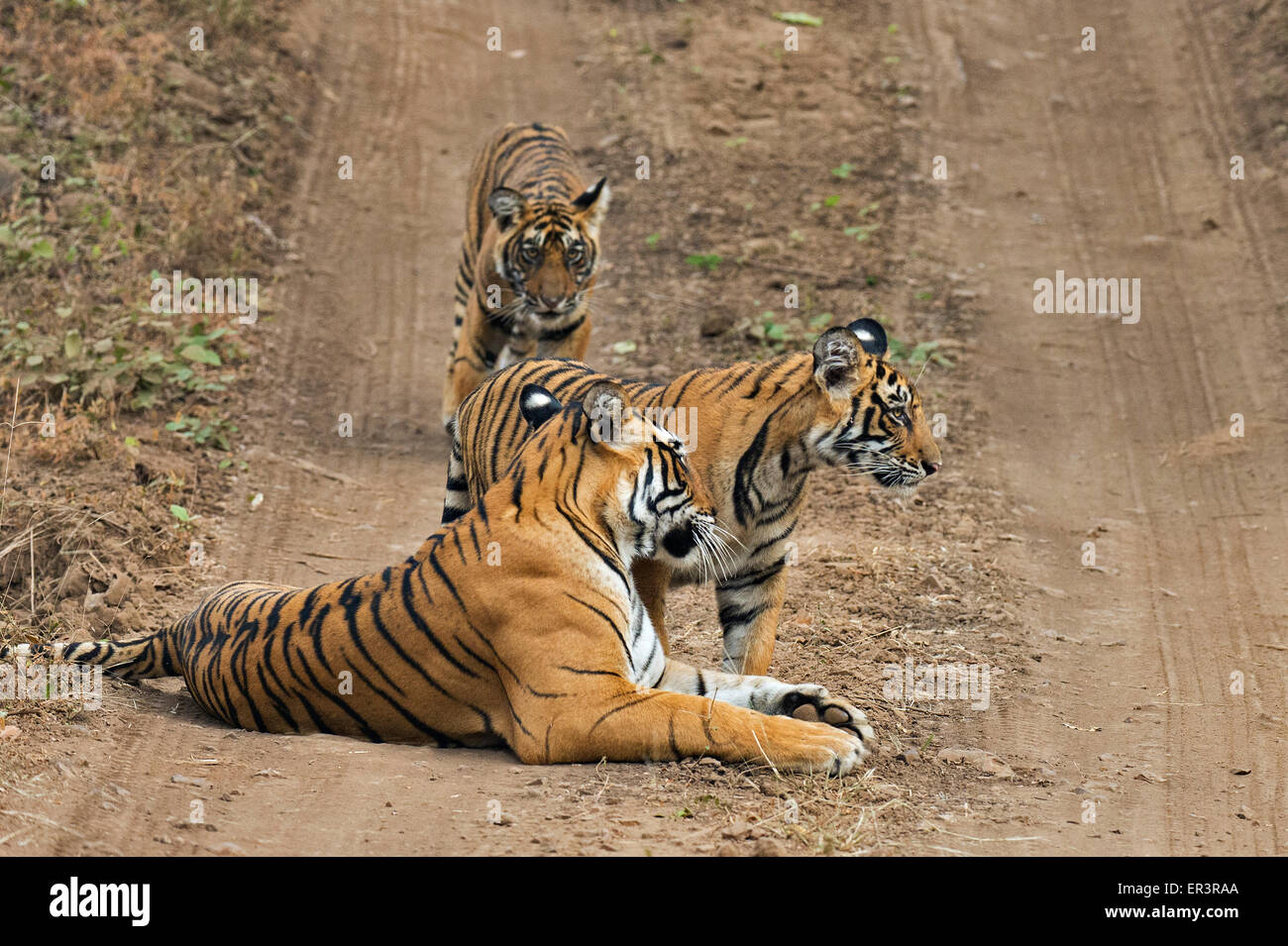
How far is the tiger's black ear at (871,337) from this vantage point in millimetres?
5263

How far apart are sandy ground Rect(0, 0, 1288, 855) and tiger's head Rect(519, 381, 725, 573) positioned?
0.82 meters

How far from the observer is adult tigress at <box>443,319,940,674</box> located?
496 centimetres

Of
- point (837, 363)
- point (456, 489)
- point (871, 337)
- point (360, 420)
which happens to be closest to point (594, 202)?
point (360, 420)

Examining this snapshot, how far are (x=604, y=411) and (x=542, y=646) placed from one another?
81 cm

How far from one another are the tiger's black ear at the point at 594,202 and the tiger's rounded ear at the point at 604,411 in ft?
13.3

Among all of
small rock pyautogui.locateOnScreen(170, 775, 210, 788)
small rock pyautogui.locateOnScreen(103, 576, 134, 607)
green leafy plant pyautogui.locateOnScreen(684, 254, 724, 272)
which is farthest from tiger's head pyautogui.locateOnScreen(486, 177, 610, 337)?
small rock pyautogui.locateOnScreen(170, 775, 210, 788)

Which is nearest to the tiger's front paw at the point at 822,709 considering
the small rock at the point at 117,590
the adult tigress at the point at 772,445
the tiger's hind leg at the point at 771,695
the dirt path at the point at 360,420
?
the tiger's hind leg at the point at 771,695

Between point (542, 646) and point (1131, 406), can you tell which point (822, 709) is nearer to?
point (542, 646)

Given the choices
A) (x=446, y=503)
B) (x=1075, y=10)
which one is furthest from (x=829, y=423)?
(x=1075, y=10)

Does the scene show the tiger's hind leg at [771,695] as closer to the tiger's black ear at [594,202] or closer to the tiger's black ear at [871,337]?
the tiger's black ear at [871,337]

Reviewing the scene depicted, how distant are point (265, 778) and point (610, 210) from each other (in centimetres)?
866

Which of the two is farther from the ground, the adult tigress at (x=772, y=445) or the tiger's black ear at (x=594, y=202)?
the tiger's black ear at (x=594, y=202)

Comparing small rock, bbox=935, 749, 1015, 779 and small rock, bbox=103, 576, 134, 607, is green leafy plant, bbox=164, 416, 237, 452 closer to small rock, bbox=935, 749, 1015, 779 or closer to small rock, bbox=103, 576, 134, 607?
small rock, bbox=103, 576, 134, 607

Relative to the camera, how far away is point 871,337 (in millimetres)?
5320
